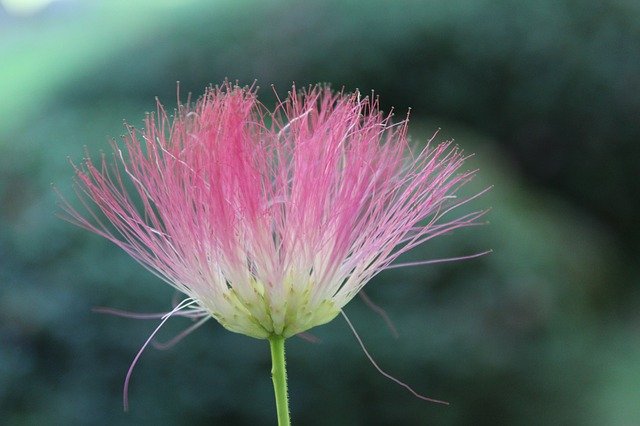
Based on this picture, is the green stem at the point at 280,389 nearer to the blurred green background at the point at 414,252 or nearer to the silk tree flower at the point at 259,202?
the silk tree flower at the point at 259,202

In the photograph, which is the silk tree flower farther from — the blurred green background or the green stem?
the blurred green background

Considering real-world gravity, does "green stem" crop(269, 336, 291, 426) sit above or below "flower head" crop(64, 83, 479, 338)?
below

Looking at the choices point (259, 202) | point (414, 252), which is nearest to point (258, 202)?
point (259, 202)

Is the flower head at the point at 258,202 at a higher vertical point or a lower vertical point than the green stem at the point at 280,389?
higher

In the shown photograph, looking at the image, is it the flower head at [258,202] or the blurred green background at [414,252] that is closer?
the flower head at [258,202]

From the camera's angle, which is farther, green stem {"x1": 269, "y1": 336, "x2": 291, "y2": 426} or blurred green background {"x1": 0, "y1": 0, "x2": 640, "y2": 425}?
blurred green background {"x1": 0, "y1": 0, "x2": 640, "y2": 425}

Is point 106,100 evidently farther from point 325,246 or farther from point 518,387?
point 325,246

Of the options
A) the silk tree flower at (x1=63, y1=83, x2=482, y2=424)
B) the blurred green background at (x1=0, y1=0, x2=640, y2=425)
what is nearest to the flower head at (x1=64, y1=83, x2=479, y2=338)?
the silk tree flower at (x1=63, y1=83, x2=482, y2=424)

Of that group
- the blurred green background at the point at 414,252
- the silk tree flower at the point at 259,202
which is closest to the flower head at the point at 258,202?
the silk tree flower at the point at 259,202
